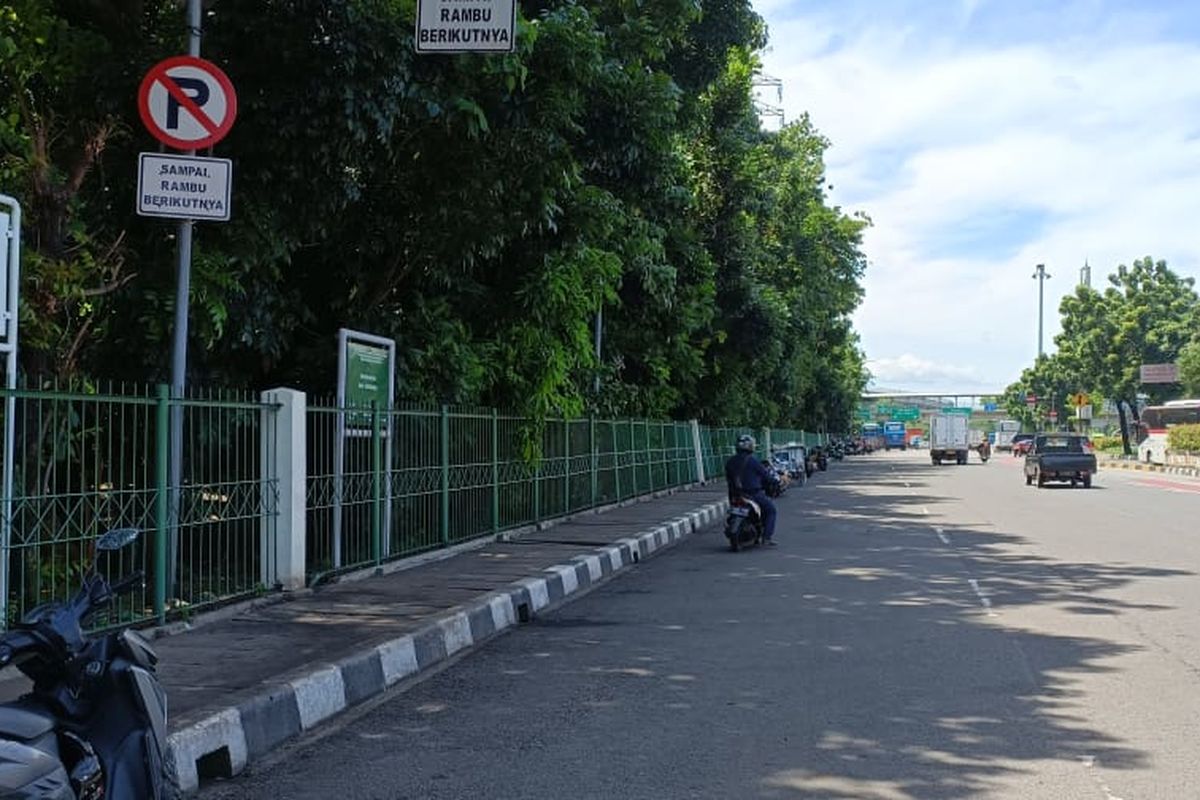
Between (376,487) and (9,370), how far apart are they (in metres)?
4.16

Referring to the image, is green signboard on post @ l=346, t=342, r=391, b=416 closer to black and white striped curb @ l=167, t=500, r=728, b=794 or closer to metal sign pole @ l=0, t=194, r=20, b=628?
black and white striped curb @ l=167, t=500, r=728, b=794

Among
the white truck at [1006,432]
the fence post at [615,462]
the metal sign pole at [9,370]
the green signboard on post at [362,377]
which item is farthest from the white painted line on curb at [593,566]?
the white truck at [1006,432]

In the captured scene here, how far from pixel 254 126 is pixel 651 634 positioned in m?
5.12

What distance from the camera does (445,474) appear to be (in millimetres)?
11633

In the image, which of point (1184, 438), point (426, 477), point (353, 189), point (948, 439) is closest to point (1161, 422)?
point (1184, 438)

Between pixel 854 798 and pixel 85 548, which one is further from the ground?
Answer: pixel 85 548

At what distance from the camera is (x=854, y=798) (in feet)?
14.2

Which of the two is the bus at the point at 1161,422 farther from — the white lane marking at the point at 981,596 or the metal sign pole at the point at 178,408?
the metal sign pole at the point at 178,408

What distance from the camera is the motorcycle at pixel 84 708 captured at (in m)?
2.94

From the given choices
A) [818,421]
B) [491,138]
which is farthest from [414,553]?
[818,421]

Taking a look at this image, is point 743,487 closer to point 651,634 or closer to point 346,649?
point 651,634

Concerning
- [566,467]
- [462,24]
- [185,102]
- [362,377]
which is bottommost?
[566,467]

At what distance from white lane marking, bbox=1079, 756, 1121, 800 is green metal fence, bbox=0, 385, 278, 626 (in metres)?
5.19

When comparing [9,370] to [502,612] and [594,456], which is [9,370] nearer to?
[502,612]
